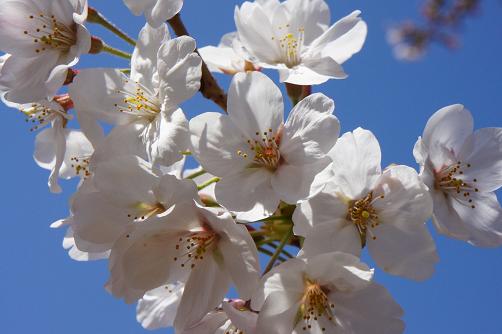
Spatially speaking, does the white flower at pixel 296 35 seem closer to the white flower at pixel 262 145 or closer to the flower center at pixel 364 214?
the white flower at pixel 262 145

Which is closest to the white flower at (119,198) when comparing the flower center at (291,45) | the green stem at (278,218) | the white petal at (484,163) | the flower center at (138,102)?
the flower center at (138,102)

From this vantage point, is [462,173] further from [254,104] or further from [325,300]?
[254,104]

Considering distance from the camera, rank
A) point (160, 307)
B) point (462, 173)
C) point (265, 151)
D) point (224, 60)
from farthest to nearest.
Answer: point (224, 60) → point (160, 307) → point (462, 173) → point (265, 151)

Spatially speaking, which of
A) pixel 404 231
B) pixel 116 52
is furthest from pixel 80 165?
pixel 404 231

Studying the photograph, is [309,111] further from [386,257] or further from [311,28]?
[311,28]

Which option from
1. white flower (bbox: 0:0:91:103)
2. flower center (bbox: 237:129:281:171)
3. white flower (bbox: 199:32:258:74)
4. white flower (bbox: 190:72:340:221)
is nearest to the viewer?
white flower (bbox: 190:72:340:221)

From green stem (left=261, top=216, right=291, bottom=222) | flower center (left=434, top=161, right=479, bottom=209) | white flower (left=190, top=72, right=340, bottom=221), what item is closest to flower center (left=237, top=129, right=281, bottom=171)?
white flower (left=190, top=72, right=340, bottom=221)

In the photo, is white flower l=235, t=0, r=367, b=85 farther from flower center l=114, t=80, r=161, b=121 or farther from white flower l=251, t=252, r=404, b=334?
white flower l=251, t=252, r=404, b=334
